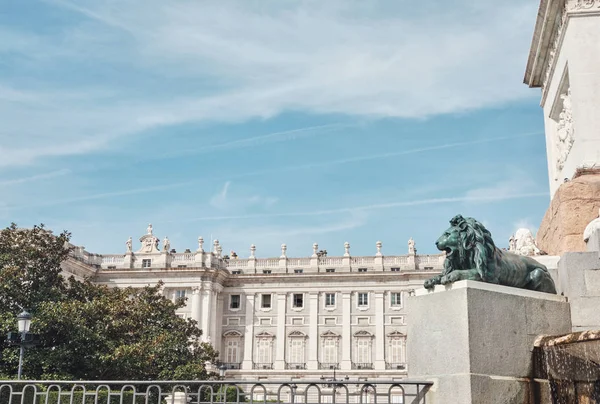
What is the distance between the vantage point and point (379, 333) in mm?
75250

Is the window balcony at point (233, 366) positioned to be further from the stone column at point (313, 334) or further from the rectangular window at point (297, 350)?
the stone column at point (313, 334)

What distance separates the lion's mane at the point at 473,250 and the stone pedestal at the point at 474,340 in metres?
0.29

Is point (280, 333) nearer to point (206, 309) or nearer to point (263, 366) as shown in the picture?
point (263, 366)

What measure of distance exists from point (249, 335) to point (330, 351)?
8.41m

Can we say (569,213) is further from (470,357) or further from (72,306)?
(72,306)

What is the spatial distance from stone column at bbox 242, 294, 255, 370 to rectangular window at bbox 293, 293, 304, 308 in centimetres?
439

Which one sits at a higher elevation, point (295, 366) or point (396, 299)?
point (396, 299)

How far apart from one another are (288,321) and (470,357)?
71.5 metres

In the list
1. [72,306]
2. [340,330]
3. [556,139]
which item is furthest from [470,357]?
[340,330]

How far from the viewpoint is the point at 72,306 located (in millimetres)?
31453

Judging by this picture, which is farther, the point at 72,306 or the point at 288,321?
the point at 288,321

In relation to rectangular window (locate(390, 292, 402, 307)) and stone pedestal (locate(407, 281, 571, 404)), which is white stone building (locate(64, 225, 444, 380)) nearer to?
rectangular window (locate(390, 292, 402, 307))

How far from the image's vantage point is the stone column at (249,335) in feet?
252

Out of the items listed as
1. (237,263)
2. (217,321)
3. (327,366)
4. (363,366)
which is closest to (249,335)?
(217,321)
